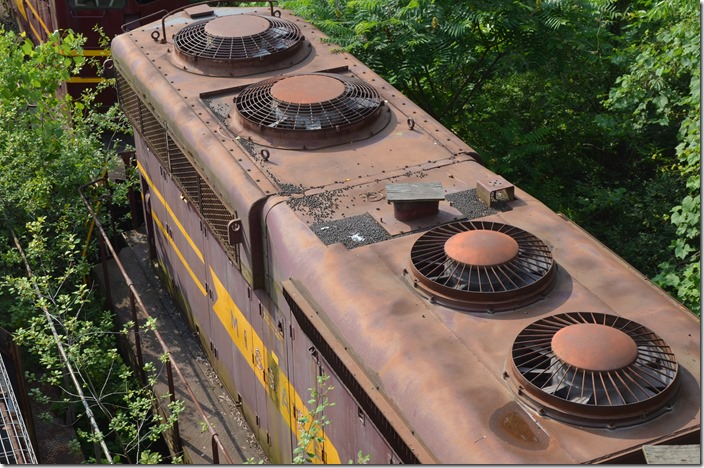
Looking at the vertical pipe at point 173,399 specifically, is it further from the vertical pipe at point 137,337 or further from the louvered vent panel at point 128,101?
the louvered vent panel at point 128,101

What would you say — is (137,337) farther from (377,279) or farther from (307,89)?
(377,279)

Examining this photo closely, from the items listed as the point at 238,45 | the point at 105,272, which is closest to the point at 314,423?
the point at 238,45

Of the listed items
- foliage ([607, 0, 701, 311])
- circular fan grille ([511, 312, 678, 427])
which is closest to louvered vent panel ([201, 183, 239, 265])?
circular fan grille ([511, 312, 678, 427])

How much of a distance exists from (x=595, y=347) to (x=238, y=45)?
651 cm

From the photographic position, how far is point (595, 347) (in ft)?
20.3

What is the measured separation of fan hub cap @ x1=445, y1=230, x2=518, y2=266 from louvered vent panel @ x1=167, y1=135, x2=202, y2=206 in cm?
367

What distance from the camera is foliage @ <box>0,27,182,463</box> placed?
1173 cm

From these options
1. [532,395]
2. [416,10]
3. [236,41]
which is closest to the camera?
[532,395]

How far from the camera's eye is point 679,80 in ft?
38.7

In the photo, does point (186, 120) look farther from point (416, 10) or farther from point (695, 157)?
point (695, 157)

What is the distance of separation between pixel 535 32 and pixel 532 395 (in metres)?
8.39

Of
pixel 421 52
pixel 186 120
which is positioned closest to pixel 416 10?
pixel 421 52

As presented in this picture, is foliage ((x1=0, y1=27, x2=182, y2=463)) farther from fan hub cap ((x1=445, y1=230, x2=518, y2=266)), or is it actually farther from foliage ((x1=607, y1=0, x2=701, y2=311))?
foliage ((x1=607, y1=0, x2=701, y2=311))

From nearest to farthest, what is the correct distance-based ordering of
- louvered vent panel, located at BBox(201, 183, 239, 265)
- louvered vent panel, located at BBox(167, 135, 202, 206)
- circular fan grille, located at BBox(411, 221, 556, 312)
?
circular fan grille, located at BBox(411, 221, 556, 312)
louvered vent panel, located at BBox(201, 183, 239, 265)
louvered vent panel, located at BBox(167, 135, 202, 206)
